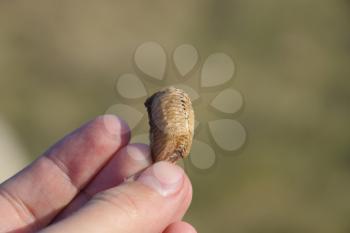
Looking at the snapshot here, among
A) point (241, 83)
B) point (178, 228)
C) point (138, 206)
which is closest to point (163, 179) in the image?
point (138, 206)

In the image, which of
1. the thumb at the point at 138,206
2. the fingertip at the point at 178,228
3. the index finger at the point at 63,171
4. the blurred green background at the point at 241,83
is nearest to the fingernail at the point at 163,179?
the thumb at the point at 138,206

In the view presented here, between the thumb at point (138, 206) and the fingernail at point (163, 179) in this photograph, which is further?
the fingernail at point (163, 179)

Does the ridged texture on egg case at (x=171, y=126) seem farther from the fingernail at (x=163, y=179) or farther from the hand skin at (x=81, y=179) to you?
the fingernail at (x=163, y=179)

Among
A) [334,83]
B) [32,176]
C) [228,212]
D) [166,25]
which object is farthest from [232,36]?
[32,176]

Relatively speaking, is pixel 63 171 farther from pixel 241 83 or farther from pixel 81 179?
pixel 241 83

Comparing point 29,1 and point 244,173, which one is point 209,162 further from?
point 29,1

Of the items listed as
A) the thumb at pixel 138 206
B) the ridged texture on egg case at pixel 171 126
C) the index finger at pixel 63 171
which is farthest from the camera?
the index finger at pixel 63 171
